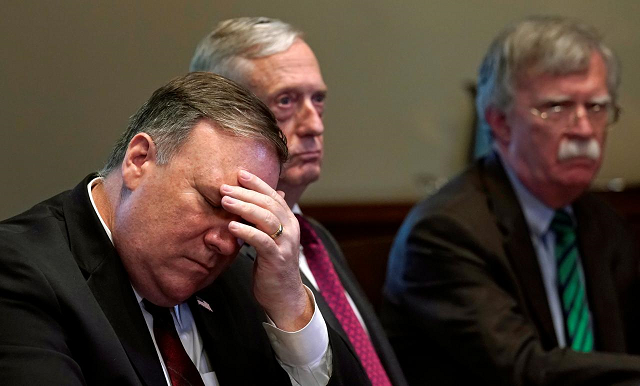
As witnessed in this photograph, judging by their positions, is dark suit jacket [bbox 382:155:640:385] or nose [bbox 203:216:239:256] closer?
nose [bbox 203:216:239:256]

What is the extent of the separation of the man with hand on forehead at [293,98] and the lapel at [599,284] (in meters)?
0.85

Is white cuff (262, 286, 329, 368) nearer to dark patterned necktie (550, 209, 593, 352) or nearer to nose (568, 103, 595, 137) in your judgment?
dark patterned necktie (550, 209, 593, 352)

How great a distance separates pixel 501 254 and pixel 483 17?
1.70m

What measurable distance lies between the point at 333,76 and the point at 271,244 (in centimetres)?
231

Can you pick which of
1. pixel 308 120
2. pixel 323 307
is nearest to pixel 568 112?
pixel 308 120

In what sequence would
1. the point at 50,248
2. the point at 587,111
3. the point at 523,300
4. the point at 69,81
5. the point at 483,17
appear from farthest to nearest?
1. the point at 483,17
2. the point at 69,81
3. the point at 587,111
4. the point at 523,300
5. the point at 50,248

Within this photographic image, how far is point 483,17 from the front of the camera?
14.2 ft

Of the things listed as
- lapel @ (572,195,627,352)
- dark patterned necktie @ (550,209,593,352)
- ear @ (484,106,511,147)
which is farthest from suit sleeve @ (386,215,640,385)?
ear @ (484,106,511,147)

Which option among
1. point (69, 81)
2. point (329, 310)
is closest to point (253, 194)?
point (329, 310)

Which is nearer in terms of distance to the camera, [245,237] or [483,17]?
[245,237]

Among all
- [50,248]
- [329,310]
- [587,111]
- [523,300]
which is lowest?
[523,300]

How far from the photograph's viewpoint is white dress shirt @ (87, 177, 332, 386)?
1978 millimetres

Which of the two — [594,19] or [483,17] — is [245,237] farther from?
[594,19]

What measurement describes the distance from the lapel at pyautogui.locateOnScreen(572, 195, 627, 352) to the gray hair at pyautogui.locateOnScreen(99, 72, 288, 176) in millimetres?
1654
